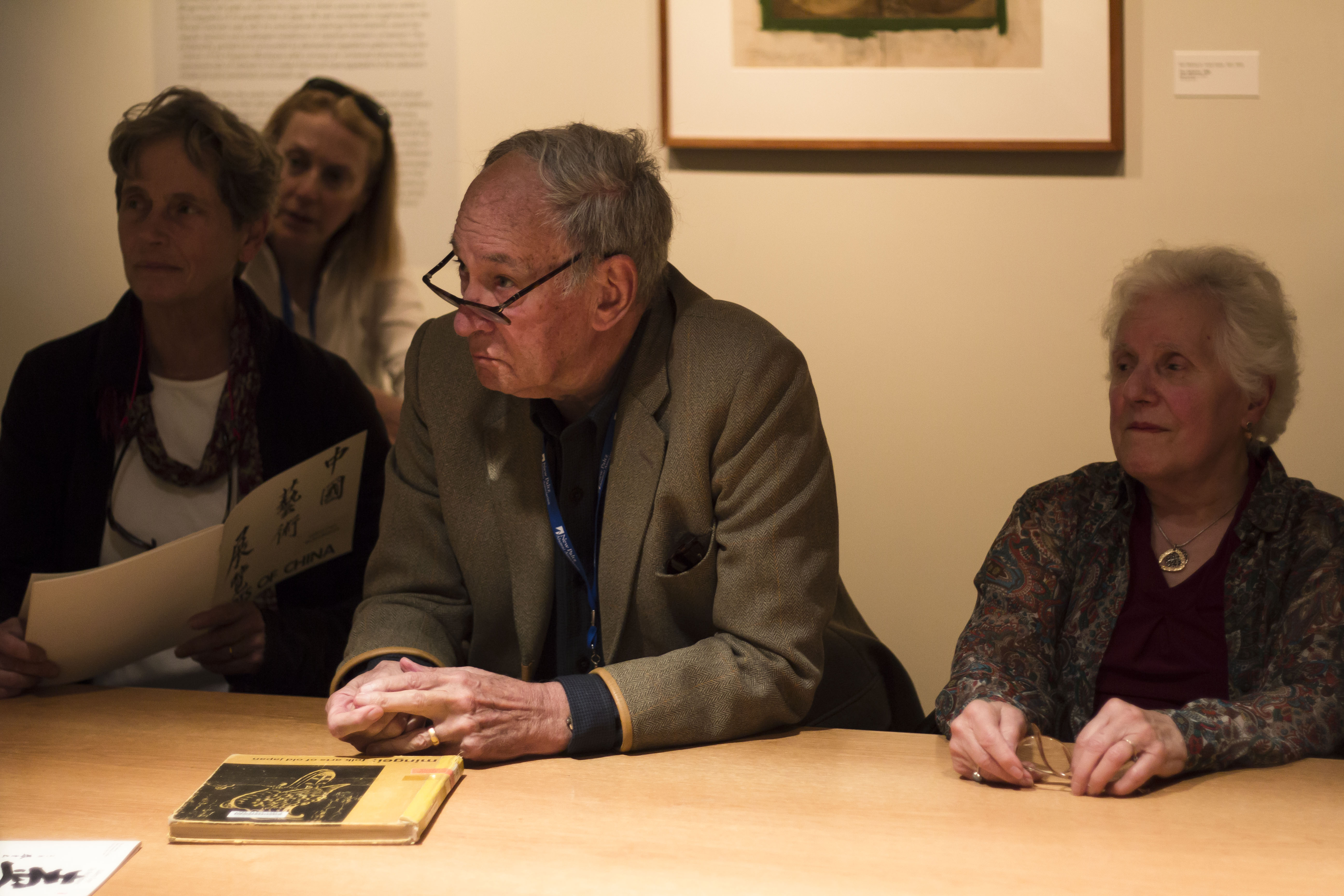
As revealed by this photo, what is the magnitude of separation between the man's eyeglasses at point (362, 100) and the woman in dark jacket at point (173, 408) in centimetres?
40

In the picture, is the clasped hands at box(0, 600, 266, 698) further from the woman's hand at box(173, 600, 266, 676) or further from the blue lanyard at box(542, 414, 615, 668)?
the blue lanyard at box(542, 414, 615, 668)

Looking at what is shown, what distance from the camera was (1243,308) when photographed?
1.86 metres

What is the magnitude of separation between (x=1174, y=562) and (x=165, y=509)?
1.99m

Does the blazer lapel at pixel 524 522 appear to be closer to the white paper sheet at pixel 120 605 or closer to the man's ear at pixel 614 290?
the man's ear at pixel 614 290

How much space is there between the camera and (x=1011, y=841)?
49.3 inches

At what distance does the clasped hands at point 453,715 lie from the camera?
57.2 inches

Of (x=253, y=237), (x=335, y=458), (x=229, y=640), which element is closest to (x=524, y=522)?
(x=335, y=458)

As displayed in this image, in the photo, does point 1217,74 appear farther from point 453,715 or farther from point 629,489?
point 453,715

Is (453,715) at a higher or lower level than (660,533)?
lower

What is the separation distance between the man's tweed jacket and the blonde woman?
1095mm

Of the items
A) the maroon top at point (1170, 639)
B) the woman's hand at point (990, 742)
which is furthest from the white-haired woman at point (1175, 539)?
the woman's hand at point (990, 742)

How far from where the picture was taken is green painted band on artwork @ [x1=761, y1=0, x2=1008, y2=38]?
2572mm

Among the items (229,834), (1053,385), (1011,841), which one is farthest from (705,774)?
(1053,385)

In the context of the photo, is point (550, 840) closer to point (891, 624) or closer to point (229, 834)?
point (229, 834)
